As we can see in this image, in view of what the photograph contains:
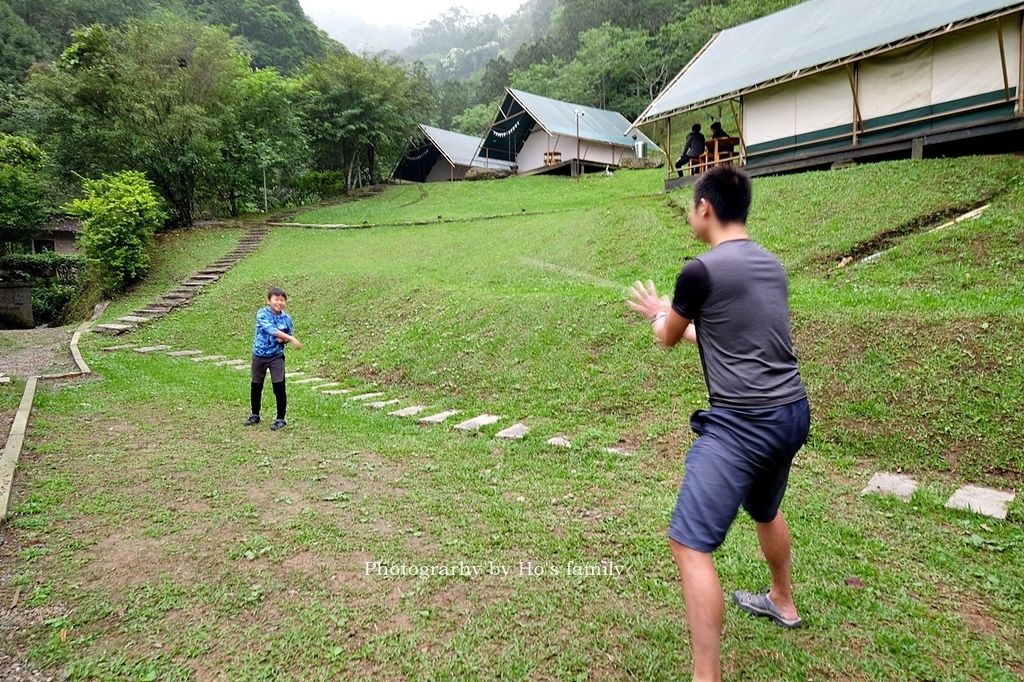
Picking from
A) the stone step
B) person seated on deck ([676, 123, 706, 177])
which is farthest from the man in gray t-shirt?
person seated on deck ([676, 123, 706, 177])

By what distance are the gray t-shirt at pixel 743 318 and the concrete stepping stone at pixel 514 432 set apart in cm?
347

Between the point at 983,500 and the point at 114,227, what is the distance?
18.4 m

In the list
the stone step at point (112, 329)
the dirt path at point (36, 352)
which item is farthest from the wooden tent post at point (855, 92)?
the stone step at point (112, 329)

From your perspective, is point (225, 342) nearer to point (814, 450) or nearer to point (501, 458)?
point (501, 458)

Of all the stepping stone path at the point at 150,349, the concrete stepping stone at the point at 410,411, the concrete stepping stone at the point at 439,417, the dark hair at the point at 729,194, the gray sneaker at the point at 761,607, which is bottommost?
the gray sneaker at the point at 761,607

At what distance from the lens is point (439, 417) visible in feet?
20.6

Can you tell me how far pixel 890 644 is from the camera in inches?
93.4

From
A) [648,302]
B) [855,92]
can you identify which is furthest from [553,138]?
[648,302]

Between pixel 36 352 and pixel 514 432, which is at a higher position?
pixel 36 352

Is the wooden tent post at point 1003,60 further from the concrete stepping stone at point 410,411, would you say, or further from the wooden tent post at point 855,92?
the concrete stepping stone at point 410,411

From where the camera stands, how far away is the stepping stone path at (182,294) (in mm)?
12648

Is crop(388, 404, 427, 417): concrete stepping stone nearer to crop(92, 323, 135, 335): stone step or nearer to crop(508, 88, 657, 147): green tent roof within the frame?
crop(92, 323, 135, 335): stone step

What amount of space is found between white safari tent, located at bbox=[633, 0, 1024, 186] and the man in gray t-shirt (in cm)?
1179

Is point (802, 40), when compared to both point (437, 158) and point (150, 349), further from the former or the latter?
point (437, 158)
